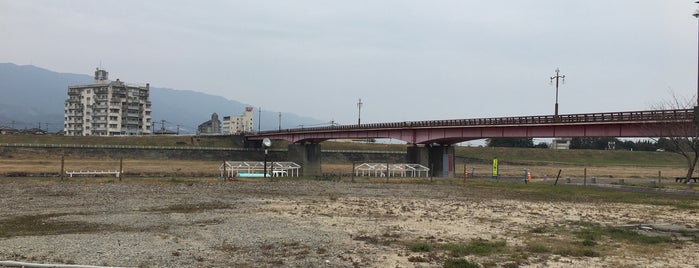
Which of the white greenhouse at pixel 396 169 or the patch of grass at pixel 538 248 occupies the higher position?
the white greenhouse at pixel 396 169

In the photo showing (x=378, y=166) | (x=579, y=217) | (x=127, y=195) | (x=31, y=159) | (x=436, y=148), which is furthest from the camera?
(x=31, y=159)

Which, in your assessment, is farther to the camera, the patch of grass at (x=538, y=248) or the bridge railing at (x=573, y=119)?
the bridge railing at (x=573, y=119)

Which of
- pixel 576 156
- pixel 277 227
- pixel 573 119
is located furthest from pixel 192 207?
pixel 576 156

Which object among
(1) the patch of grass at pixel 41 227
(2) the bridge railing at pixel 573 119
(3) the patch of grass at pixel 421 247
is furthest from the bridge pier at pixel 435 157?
(3) the patch of grass at pixel 421 247

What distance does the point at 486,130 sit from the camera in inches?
2454

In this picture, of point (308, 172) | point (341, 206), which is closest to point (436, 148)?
point (308, 172)

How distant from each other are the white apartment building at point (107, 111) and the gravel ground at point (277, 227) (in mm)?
148173

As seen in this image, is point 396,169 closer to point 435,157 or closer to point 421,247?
point 435,157

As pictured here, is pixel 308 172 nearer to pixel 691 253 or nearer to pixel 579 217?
pixel 579 217

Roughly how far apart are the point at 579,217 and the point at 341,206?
9.78 m

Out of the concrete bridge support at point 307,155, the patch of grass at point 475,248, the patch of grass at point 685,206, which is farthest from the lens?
the concrete bridge support at point 307,155

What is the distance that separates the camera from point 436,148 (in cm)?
7075

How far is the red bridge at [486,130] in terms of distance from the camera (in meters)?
45.1

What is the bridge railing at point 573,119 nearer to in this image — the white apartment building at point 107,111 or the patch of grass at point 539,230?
the patch of grass at point 539,230
